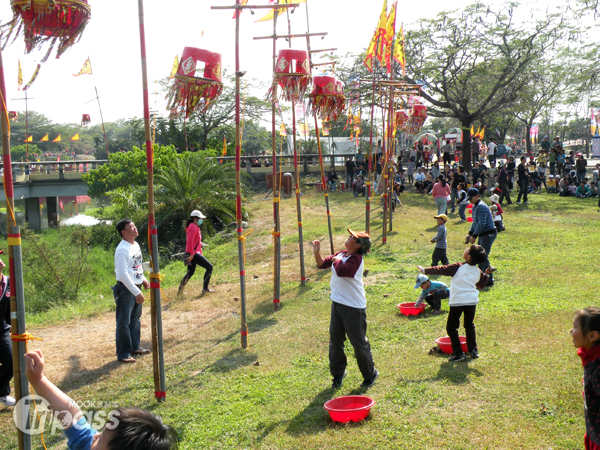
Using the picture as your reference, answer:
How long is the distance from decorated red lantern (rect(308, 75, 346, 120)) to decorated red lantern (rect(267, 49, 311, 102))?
1236mm

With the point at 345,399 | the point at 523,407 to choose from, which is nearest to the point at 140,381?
the point at 345,399

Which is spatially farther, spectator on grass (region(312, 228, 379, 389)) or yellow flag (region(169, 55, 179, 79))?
yellow flag (region(169, 55, 179, 79))

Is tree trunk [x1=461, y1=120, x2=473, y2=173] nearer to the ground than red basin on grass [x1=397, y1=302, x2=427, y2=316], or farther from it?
farther from it

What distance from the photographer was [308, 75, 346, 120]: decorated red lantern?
29.5ft

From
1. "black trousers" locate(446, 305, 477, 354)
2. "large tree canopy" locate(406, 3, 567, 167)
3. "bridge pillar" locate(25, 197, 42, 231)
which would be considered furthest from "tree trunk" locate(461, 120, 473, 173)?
"bridge pillar" locate(25, 197, 42, 231)

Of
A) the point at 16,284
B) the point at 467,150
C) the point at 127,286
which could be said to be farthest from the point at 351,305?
the point at 467,150

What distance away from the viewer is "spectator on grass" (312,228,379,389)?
17.4 feet

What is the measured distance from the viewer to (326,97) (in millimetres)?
9109

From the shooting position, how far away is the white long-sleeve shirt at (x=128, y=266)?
652cm

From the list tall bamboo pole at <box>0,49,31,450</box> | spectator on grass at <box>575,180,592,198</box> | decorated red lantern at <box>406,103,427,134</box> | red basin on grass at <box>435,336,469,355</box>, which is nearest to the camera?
tall bamboo pole at <box>0,49,31,450</box>

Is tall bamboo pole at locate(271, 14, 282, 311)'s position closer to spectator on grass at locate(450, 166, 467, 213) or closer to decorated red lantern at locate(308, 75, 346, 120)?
decorated red lantern at locate(308, 75, 346, 120)

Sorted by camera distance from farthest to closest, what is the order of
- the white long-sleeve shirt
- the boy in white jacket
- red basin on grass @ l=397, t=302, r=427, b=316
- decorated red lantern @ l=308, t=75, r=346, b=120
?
decorated red lantern @ l=308, t=75, r=346, b=120 → red basin on grass @ l=397, t=302, r=427, b=316 → the white long-sleeve shirt → the boy in white jacket

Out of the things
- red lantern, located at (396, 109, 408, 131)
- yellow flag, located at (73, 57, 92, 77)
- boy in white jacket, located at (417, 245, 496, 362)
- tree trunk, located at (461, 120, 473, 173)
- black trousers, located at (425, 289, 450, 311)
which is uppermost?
yellow flag, located at (73, 57, 92, 77)

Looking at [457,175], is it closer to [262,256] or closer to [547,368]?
[262,256]
